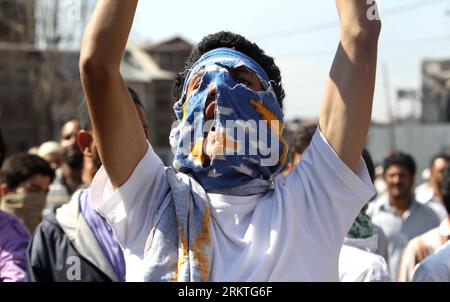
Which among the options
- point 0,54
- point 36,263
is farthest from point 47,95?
point 36,263

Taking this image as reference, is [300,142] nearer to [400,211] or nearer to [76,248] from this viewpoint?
[76,248]

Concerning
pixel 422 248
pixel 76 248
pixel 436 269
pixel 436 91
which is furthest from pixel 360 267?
pixel 436 91

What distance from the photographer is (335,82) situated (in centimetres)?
199

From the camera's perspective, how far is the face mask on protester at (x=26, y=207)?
175 inches

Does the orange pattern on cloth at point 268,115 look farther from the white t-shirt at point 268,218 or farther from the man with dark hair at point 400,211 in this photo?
the man with dark hair at point 400,211

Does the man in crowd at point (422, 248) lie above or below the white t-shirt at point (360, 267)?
below

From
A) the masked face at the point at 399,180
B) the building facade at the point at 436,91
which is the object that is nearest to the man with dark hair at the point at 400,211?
the masked face at the point at 399,180

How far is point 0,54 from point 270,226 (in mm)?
35199

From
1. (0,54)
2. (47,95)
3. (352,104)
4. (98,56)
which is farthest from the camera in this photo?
(0,54)

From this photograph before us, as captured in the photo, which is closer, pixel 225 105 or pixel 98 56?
pixel 98 56

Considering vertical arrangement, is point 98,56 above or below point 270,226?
above

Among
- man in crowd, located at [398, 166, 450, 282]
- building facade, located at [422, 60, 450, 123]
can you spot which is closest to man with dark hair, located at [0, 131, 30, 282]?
man in crowd, located at [398, 166, 450, 282]

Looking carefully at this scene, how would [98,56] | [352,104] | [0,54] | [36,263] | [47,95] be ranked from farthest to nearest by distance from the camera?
[0,54] → [47,95] → [36,263] → [352,104] → [98,56]
